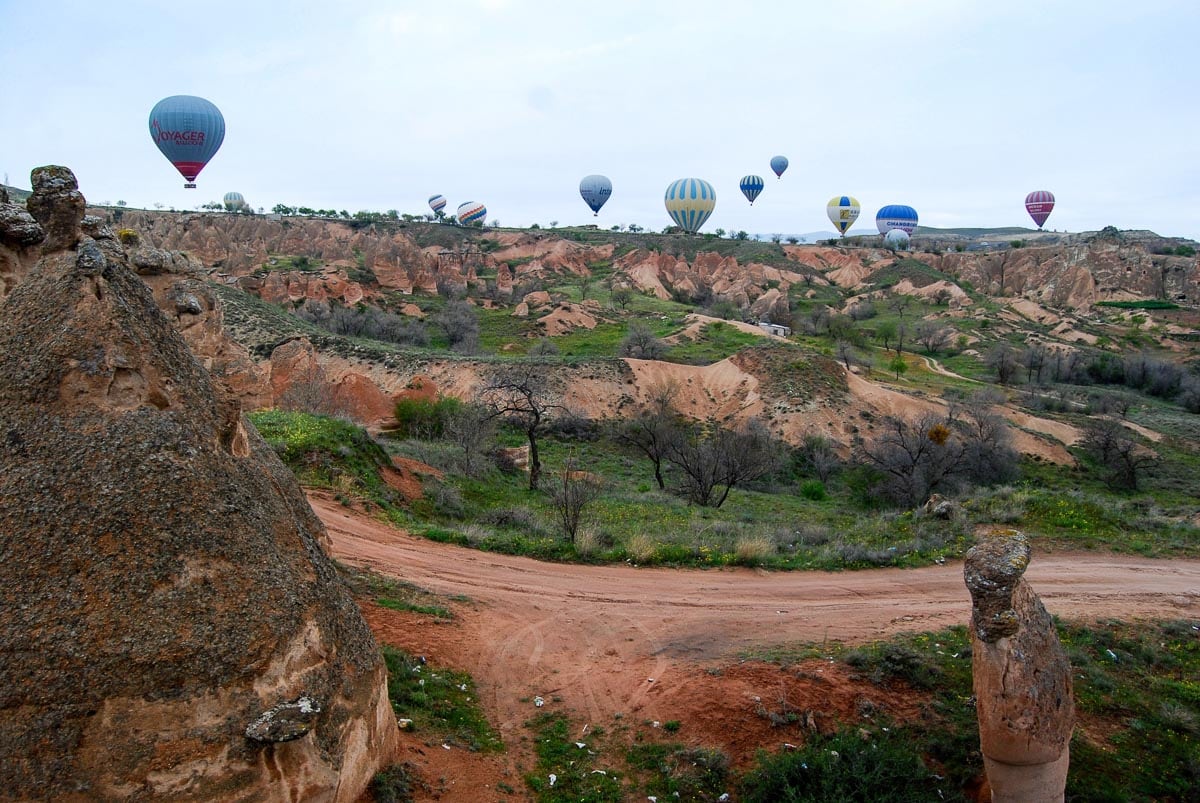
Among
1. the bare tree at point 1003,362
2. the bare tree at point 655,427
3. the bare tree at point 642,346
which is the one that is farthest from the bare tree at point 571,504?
the bare tree at point 1003,362

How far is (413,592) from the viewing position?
984 centimetres

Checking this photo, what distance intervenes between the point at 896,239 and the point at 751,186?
20141mm

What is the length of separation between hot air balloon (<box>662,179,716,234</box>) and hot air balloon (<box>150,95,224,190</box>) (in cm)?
4854

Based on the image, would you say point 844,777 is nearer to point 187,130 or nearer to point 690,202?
point 187,130

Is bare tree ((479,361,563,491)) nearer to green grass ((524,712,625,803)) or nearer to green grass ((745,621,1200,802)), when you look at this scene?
green grass ((745,621,1200,802))

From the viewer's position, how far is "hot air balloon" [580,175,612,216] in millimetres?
91250

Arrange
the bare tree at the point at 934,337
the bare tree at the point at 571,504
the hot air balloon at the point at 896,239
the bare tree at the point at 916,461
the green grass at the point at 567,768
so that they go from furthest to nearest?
the hot air balloon at the point at 896,239 < the bare tree at the point at 934,337 < the bare tree at the point at 916,461 < the bare tree at the point at 571,504 < the green grass at the point at 567,768

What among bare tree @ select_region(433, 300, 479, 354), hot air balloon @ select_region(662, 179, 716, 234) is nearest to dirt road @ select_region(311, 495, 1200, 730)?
bare tree @ select_region(433, 300, 479, 354)

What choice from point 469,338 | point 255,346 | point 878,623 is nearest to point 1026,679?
point 878,623

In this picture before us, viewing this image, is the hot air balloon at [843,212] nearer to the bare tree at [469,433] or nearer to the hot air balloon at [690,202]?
the hot air balloon at [690,202]

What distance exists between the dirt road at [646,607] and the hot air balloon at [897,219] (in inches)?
3589

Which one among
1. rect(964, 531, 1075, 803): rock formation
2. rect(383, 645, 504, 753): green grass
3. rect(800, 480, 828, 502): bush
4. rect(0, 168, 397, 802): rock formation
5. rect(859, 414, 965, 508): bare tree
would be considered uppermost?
rect(0, 168, 397, 802): rock formation

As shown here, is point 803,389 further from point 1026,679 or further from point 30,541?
point 30,541

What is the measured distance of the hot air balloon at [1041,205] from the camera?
92875 millimetres
